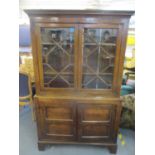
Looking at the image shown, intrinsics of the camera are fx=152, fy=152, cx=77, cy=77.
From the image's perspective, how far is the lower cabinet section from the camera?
176 centimetres

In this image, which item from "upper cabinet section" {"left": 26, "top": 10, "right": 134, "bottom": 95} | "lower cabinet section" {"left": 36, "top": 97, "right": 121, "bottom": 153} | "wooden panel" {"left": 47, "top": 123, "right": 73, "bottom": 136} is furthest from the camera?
"wooden panel" {"left": 47, "top": 123, "right": 73, "bottom": 136}

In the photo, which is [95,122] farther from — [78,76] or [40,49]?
[40,49]

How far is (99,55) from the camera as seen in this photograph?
1678mm

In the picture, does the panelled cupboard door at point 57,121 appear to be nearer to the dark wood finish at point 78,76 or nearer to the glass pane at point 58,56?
the dark wood finish at point 78,76

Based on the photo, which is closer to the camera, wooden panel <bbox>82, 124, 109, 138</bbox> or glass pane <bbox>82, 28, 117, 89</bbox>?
glass pane <bbox>82, 28, 117, 89</bbox>

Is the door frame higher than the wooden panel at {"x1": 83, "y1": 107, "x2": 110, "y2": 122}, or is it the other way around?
the door frame

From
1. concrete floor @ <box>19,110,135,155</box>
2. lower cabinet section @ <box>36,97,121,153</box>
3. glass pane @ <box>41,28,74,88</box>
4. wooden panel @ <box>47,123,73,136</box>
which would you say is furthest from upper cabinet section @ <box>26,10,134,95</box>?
concrete floor @ <box>19,110,135,155</box>

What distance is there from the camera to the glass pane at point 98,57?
1575 mm

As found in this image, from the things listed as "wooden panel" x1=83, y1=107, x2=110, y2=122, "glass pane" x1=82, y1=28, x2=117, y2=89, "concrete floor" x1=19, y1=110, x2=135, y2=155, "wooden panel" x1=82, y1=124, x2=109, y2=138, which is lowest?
"concrete floor" x1=19, y1=110, x2=135, y2=155

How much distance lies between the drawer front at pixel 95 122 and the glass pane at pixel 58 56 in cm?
37

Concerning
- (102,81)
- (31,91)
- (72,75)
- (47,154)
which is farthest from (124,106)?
(31,91)

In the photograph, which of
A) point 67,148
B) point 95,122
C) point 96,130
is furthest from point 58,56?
point 67,148

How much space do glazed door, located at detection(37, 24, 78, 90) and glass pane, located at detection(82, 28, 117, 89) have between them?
13 centimetres

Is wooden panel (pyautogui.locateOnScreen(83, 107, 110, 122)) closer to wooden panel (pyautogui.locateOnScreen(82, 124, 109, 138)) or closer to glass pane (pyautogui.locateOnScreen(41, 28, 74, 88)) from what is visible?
wooden panel (pyautogui.locateOnScreen(82, 124, 109, 138))
